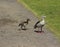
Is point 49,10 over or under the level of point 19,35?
over

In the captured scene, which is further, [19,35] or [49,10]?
[49,10]

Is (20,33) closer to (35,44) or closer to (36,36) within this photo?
(36,36)

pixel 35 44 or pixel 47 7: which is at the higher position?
pixel 47 7

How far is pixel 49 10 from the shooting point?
2014 centimetres

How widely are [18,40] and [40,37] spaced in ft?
3.15

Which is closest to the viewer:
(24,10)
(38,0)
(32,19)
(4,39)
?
(4,39)

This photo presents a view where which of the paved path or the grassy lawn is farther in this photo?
the grassy lawn

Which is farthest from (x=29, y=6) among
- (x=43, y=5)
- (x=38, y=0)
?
(x=38, y=0)

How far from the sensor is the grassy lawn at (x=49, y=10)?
15.2m

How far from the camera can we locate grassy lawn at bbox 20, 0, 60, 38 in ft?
49.9

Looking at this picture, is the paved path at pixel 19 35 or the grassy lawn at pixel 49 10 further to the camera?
the grassy lawn at pixel 49 10

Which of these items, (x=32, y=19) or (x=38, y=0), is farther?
(x=38, y=0)

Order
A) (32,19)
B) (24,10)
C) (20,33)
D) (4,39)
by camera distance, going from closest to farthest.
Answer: (4,39)
(20,33)
(32,19)
(24,10)

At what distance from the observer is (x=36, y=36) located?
1316 centimetres
